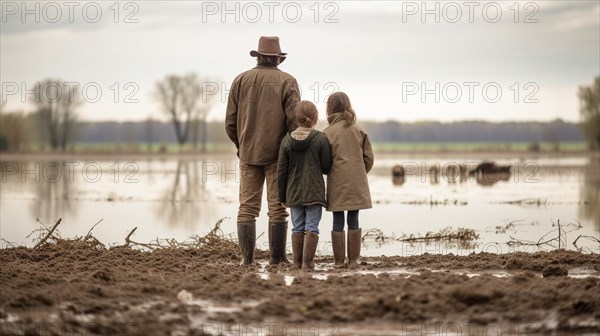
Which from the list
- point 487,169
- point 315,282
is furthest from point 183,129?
point 315,282

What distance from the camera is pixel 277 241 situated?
394 inches

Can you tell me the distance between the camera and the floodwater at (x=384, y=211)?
43.0 ft

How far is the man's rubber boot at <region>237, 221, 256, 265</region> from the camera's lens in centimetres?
1006

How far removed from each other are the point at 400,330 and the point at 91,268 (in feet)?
13.5

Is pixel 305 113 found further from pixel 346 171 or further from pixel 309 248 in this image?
pixel 309 248

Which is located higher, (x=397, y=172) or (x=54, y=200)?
(x=397, y=172)

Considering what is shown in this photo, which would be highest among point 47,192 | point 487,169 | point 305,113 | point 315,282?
point 305,113

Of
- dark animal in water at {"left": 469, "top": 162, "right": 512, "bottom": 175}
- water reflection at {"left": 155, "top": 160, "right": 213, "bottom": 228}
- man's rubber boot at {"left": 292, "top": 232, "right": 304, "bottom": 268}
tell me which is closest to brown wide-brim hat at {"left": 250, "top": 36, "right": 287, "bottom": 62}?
man's rubber boot at {"left": 292, "top": 232, "right": 304, "bottom": 268}

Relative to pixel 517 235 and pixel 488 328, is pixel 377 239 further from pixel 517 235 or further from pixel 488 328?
pixel 488 328

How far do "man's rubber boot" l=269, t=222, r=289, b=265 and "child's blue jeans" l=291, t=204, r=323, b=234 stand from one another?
0.43 m

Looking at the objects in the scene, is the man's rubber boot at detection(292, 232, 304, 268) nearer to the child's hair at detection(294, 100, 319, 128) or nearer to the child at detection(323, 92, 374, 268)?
the child at detection(323, 92, 374, 268)

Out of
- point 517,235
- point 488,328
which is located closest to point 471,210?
point 517,235

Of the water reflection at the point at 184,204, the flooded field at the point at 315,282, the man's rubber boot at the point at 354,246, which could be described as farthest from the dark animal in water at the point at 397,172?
the man's rubber boot at the point at 354,246

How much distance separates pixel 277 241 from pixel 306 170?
1.08 m
